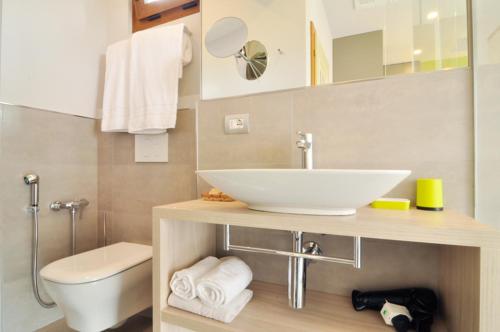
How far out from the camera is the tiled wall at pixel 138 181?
1297mm

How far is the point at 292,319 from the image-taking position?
2.46 feet

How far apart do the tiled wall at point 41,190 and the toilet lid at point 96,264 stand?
32 cm

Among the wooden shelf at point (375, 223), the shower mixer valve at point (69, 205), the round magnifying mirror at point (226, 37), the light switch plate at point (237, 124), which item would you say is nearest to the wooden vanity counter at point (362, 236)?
the wooden shelf at point (375, 223)

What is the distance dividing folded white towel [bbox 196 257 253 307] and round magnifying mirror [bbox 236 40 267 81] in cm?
81

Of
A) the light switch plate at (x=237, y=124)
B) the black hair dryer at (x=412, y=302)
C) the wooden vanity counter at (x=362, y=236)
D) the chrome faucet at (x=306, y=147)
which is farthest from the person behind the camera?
the light switch plate at (x=237, y=124)

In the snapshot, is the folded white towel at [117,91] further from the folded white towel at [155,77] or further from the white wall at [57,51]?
the white wall at [57,51]

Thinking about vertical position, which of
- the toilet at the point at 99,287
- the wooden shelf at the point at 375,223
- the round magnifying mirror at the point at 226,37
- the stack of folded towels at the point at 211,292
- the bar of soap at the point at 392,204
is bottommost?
the toilet at the point at 99,287

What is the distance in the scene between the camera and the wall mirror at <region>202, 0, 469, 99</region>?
858 mm

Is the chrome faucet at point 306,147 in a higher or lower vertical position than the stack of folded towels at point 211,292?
higher

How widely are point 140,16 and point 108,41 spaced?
30 centimetres

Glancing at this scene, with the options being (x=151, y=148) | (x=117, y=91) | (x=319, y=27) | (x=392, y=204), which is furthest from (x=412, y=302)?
(x=117, y=91)

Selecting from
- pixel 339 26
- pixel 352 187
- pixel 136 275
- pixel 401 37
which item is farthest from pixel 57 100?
pixel 401 37

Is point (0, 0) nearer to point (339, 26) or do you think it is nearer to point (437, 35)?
point (339, 26)

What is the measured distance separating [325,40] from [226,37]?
480 millimetres
